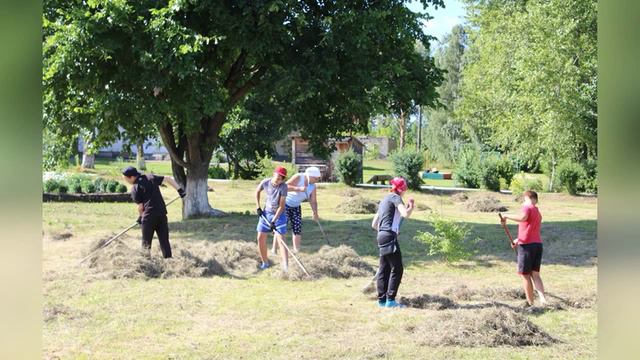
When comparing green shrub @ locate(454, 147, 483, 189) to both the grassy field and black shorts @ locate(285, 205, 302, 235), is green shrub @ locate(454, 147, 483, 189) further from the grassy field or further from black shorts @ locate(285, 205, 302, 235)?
black shorts @ locate(285, 205, 302, 235)

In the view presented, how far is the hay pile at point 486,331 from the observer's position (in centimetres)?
662

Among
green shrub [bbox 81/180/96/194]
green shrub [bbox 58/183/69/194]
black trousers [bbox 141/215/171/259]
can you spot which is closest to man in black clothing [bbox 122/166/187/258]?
black trousers [bbox 141/215/171/259]

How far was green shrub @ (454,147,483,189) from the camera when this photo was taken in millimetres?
32906

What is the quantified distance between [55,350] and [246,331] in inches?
79.7

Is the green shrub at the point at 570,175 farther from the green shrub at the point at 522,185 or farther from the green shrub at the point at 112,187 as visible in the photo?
the green shrub at the point at 112,187

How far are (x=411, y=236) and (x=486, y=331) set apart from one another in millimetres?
8695

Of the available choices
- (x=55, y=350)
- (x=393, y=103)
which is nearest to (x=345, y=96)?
→ (x=393, y=103)

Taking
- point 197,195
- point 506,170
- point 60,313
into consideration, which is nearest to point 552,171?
point 506,170

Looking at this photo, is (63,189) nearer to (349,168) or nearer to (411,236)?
(411,236)

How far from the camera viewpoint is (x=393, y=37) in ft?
52.0

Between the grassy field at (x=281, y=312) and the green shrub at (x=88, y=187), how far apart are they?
865 cm

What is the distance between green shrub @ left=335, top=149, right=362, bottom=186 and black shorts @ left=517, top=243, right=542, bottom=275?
2455 cm

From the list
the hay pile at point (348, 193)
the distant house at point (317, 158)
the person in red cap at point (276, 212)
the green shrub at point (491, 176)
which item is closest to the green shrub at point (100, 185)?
the hay pile at point (348, 193)
